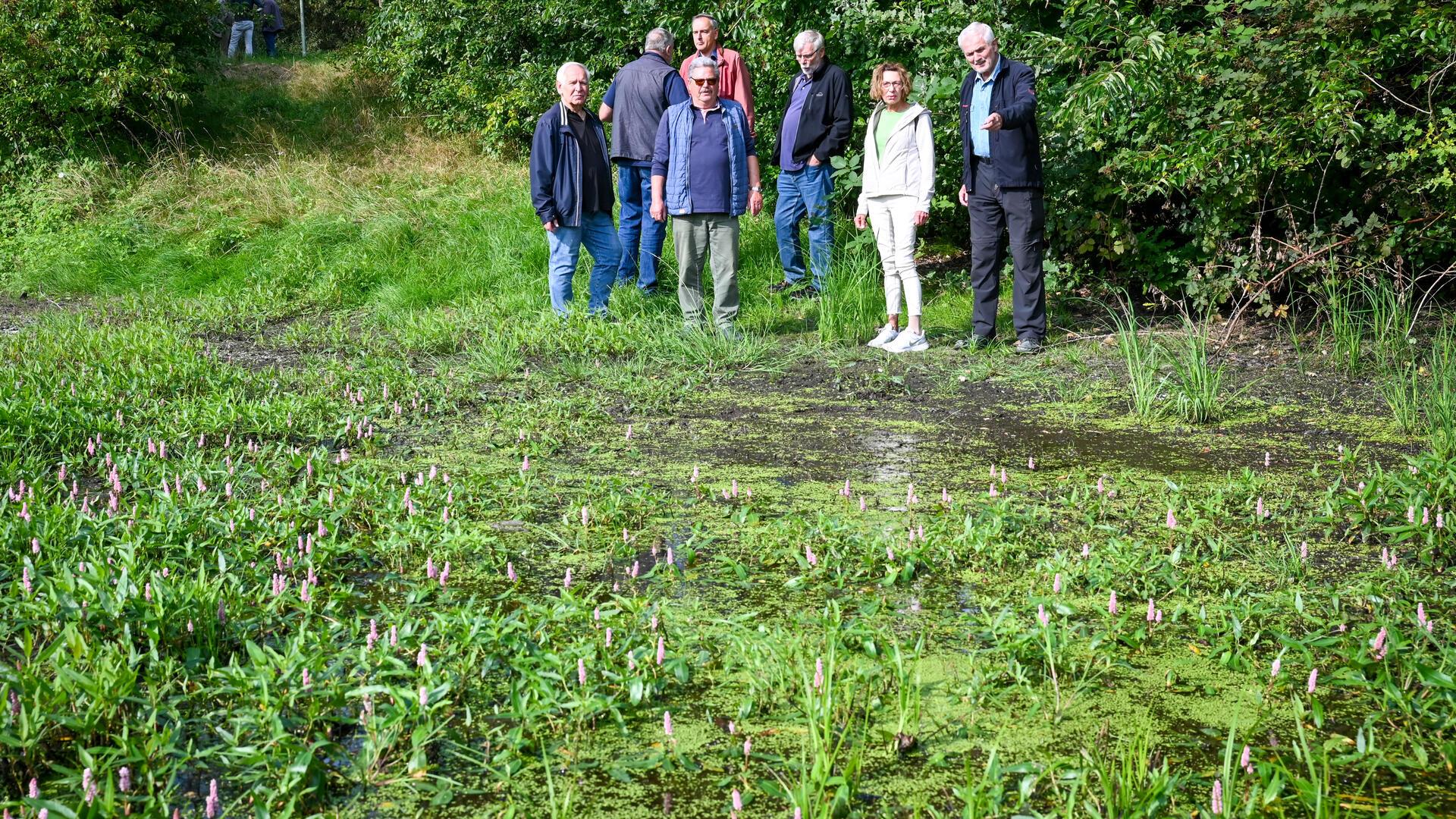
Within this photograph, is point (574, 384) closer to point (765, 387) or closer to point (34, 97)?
point (765, 387)

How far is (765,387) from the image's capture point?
6.56 meters

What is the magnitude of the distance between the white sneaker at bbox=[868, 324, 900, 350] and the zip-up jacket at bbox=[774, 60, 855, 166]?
1536 mm

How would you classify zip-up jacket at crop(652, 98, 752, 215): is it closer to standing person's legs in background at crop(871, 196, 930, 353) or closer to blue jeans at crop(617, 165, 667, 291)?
standing person's legs in background at crop(871, 196, 930, 353)

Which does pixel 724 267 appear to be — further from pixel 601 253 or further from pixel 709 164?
pixel 601 253

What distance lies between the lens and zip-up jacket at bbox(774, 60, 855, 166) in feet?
27.3

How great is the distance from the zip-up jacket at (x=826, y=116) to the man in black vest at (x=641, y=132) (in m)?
0.88

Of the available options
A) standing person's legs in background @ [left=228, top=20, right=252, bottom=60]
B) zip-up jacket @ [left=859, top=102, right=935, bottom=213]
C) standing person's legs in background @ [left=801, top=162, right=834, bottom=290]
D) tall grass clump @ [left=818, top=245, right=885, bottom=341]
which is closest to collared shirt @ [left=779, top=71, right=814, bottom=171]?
standing person's legs in background @ [left=801, top=162, right=834, bottom=290]

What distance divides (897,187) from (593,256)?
2131mm

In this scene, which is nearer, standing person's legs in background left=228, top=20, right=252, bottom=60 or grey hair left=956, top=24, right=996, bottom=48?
grey hair left=956, top=24, right=996, bottom=48

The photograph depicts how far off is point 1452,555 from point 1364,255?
4.39 m

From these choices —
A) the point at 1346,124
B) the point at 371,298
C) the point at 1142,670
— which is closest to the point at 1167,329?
the point at 1346,124

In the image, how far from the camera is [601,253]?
8.20 meters

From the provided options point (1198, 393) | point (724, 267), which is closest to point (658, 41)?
point (724, 267)

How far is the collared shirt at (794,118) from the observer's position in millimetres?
8438
